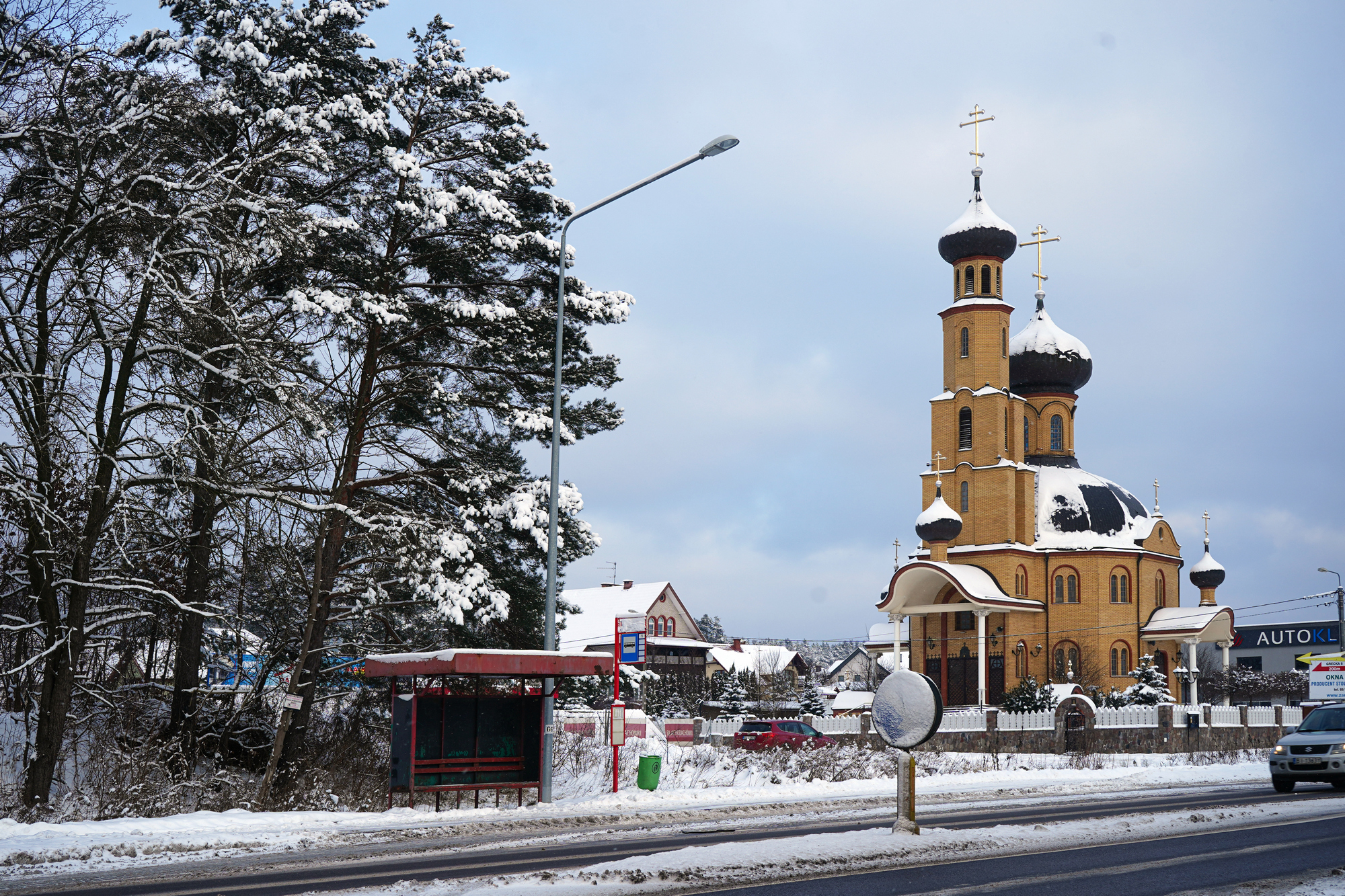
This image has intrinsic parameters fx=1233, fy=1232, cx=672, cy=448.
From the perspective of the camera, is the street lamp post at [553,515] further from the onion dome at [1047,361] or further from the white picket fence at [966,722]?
the onion dome at [1047,361]

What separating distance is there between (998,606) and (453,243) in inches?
1611

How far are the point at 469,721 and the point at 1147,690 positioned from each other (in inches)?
1343

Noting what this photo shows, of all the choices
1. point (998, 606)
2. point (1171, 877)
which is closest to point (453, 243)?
point (1171, 877)

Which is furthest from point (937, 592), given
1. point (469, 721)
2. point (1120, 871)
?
point (1120, 871)

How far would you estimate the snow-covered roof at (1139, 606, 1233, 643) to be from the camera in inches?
2414

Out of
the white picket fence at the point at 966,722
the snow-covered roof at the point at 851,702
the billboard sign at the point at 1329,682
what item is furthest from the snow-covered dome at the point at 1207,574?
the white picket fence at the point at 966,722

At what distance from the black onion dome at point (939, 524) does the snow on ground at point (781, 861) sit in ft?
155

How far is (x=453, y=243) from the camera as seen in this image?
23.6 m

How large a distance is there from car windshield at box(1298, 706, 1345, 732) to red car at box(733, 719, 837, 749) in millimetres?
16314

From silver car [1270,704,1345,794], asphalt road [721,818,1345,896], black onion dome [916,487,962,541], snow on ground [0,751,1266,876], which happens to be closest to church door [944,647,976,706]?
black onion dome [916,487,962,541]

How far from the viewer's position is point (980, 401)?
6262 centimetres

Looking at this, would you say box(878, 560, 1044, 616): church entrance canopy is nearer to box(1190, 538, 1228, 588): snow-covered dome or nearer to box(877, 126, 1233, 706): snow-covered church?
box(877, 126, 1233, 706): snow-covered church

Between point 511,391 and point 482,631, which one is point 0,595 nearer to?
point 482,631

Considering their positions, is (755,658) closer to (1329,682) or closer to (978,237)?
(978,237)
